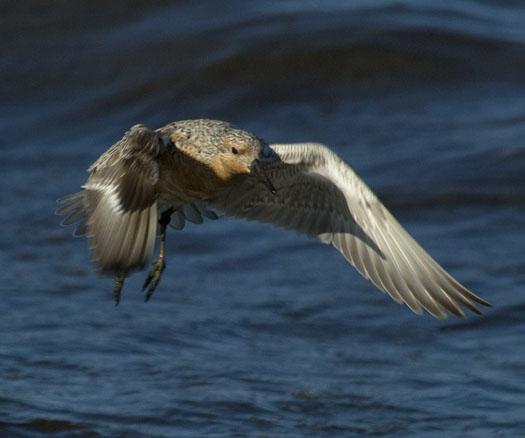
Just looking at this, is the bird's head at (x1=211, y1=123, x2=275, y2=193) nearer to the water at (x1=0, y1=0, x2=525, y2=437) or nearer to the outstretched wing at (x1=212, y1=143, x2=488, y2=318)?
the outstretched wing at (x1=212, y1=143, x2=488, y2=318)

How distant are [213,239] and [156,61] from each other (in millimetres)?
3047

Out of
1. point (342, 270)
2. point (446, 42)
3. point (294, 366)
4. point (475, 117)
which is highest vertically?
point (446, 42)

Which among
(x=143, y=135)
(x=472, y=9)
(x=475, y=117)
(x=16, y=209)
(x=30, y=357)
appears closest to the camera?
(x=143, y=135)

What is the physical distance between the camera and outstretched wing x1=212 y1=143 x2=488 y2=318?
636 cm

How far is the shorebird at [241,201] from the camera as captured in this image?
551 cm

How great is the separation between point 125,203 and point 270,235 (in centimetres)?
411

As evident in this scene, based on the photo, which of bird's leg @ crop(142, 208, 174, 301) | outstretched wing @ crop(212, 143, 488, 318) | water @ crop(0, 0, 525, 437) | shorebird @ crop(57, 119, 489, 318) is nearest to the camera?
shorebird @ crop(57, 119, 489, 318)

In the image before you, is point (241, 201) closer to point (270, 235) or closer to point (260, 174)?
point (260, 174)

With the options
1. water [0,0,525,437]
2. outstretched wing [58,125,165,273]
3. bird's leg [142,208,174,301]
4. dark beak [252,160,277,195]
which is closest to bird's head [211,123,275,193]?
dark beak [252,160,277,195]

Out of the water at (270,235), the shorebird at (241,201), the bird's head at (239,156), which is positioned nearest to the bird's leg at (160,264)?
the shorebird at (241,201)

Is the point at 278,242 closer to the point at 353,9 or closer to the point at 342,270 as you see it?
the point at 342,270

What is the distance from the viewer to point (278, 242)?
9.44m

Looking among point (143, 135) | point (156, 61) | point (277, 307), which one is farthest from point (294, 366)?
point (156, 61)

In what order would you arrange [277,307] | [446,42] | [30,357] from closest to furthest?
[30,357]
[277,307]
[446,42]
